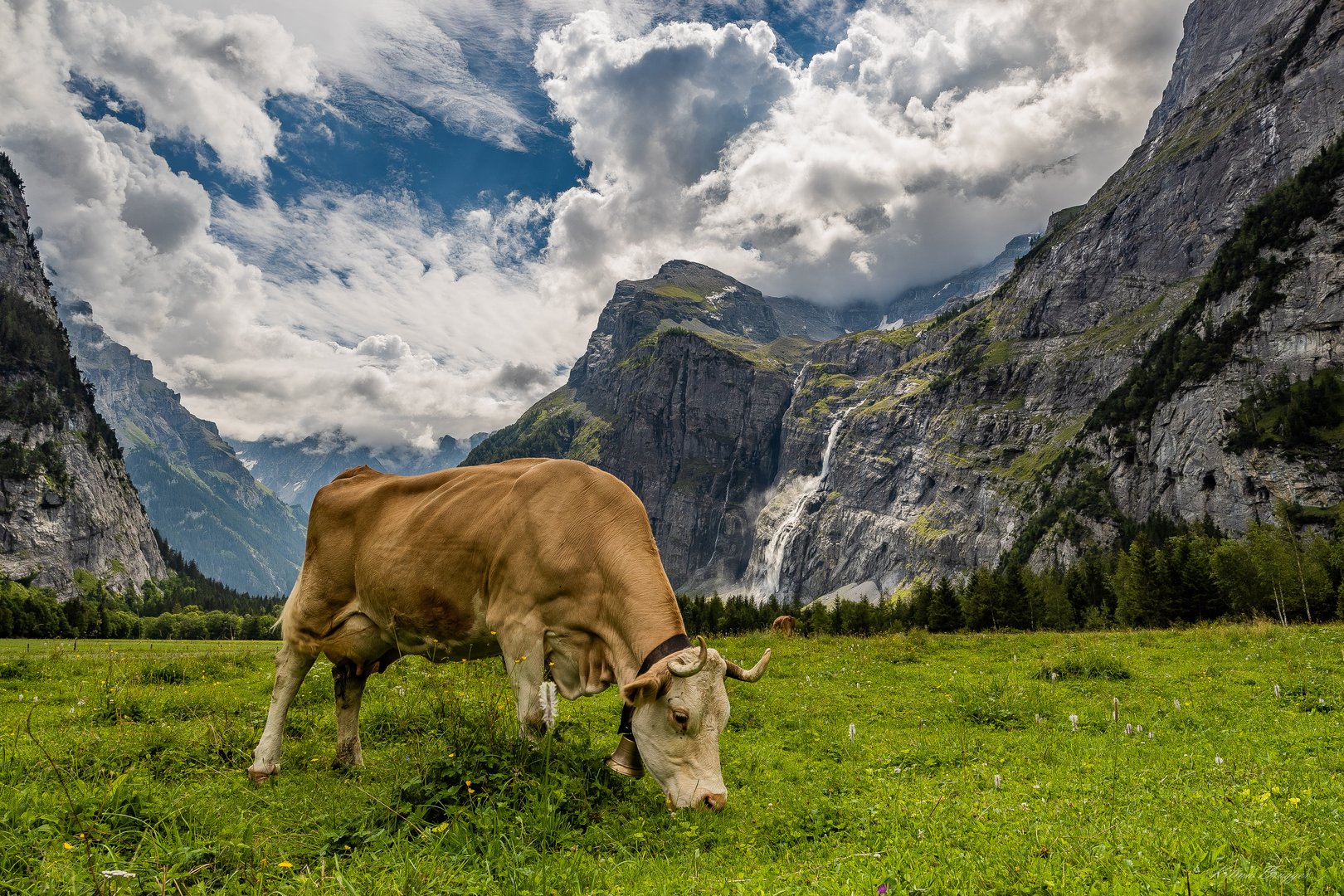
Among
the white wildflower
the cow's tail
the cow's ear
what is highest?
the cow's tail

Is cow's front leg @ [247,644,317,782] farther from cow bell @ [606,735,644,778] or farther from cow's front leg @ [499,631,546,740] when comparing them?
cow bell @ [606,735,644,778]

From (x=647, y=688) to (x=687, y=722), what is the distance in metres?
0.54

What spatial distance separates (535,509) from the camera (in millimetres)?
8344

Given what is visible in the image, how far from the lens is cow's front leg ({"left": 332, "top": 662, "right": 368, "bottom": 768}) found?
938cm

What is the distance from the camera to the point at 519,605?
793 cm

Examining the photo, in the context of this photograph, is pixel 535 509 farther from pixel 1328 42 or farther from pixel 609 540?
pixel 1328 42

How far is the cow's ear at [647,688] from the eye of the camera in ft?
21.3

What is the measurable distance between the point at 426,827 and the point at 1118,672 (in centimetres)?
1688

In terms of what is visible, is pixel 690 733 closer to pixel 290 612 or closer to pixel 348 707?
pixel 348 707

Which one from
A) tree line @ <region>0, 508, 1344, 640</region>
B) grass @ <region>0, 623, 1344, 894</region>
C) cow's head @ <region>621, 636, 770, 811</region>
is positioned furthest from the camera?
tree line @ <region>0, 508, 1344, 640</region>

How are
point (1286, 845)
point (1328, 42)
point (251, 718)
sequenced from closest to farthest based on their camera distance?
1. point (1286, 845)
2. point (251, 718)
3. point (1328, 42)

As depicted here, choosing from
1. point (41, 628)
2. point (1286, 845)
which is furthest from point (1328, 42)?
point (41, 628)

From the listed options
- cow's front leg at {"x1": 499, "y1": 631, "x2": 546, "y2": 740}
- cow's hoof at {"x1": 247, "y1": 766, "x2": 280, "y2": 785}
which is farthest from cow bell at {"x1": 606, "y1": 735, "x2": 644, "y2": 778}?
cow's hoof at {"x1": 247, "y1": 766, "x2": 280, "y2": 785}

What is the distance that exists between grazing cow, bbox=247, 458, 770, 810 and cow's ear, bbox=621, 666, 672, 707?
0.02 metres
